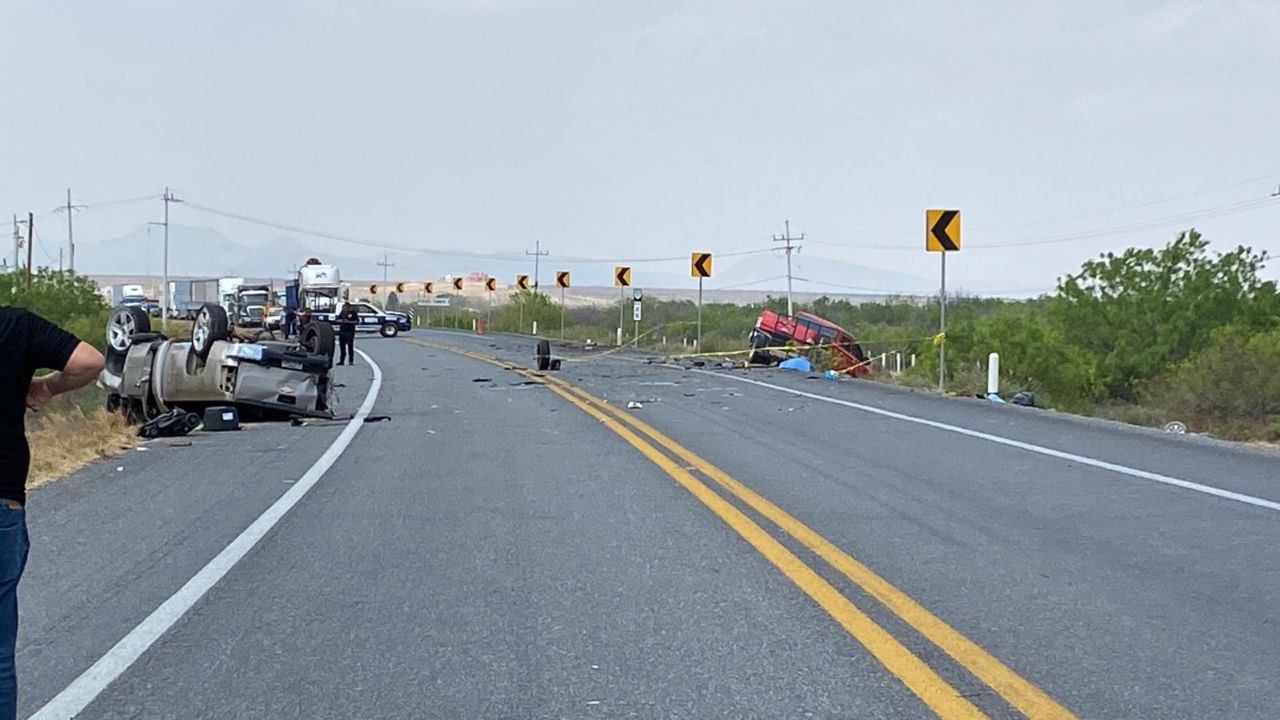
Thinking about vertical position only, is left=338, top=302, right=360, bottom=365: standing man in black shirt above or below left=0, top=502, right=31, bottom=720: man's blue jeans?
above

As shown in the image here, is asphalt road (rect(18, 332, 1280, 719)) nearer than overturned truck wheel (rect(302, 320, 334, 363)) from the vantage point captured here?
Yes

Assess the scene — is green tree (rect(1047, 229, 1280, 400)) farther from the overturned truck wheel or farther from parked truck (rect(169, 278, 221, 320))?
parked truck (rect(169, 278, 221, 320))

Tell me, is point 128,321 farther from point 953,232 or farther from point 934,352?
point 934,352

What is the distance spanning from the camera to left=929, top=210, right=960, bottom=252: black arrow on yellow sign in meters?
22.8

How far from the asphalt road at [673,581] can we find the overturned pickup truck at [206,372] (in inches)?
89.2

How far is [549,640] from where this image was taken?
5.96m

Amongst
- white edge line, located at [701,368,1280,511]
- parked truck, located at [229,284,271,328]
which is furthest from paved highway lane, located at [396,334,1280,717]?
parked truck, located at [229,284,271,328]

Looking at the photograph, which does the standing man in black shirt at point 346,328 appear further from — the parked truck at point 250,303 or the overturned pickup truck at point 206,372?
the parked truck at point 250,303

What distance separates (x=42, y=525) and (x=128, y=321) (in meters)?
8.19

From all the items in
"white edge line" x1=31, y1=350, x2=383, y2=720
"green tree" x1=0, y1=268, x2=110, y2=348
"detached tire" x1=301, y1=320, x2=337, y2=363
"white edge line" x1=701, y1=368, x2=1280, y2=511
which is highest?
"green tree" x1=0, y1=268, x2=110, y2=348

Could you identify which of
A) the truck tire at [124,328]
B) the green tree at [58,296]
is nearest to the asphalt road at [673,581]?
the truck tire at [124,328]

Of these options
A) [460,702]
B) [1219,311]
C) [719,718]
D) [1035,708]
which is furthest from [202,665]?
[1219,311]

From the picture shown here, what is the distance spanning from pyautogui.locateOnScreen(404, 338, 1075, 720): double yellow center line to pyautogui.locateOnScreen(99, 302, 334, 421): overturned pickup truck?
692 cm

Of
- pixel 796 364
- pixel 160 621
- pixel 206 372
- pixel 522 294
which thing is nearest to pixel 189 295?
pixel 522 294
